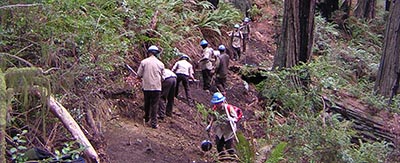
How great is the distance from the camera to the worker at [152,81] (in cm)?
1176

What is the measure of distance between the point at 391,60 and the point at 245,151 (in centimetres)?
847

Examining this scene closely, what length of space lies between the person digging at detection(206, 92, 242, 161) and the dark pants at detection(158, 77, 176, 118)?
6.03 feet

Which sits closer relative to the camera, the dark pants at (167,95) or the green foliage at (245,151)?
the green foliage at (245,151)

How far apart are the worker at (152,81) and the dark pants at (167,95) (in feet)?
1.61

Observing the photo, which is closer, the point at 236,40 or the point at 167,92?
the point at 167,92

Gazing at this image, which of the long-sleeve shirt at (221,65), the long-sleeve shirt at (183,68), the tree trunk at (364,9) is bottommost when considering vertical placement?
the long-sleeve shirt at (221,65)

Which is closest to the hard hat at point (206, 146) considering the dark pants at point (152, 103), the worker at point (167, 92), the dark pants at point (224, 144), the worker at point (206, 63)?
the dark pants at point (224, 144)

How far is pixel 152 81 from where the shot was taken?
38.5 ft

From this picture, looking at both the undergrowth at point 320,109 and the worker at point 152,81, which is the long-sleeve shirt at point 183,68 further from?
the undergrowth at point 320,109

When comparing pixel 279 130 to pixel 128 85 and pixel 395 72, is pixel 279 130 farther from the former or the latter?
pixel 395 72

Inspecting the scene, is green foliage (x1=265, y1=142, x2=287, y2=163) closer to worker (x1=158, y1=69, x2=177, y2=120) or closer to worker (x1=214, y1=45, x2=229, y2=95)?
worker (x1=158, y1=69, x2=177, y2=120)

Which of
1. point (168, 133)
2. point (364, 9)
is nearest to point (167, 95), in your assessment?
point (168, 133)

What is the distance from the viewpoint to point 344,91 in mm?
14641

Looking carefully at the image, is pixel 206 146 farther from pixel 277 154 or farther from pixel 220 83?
pixel 220 83
